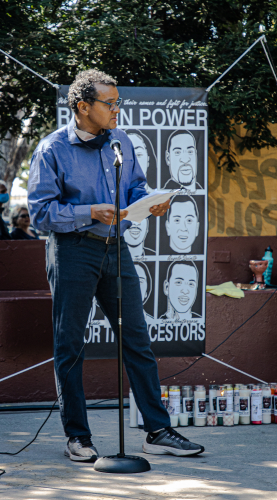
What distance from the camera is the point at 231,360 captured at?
4844 mm

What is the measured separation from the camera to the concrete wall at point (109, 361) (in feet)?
15.0

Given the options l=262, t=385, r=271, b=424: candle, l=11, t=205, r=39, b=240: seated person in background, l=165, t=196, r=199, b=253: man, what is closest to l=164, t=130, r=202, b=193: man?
l=165, t=196, r=199, b=253: man

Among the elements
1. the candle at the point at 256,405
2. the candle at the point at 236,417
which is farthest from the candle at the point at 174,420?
the candle at the point at 256,405

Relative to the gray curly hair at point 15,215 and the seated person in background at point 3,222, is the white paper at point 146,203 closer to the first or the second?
the seated person in background at point 3,222

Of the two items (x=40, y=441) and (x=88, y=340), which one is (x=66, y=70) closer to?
(x=88, y=340)

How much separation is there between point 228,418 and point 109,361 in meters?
1.12

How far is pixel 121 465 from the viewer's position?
2.94m

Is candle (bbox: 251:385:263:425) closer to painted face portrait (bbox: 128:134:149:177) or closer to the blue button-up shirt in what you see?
the blue button-up shirt

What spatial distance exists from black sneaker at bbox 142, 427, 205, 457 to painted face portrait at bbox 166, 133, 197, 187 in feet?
5.84

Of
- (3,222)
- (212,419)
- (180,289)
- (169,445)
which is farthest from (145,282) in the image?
(3,222)

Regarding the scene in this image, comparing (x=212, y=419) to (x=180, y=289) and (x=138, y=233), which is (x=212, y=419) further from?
(x=138, y=233)

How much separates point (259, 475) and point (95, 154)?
186cm

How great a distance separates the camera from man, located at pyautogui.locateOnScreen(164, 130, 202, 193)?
427 centimetres

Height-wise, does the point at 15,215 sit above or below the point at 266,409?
above
